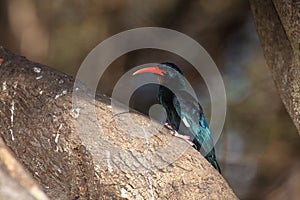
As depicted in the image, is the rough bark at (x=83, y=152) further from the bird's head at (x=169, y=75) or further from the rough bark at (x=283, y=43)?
the bird's head at (x=169, y=75)

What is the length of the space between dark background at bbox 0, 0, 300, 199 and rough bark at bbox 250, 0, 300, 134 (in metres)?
5.01

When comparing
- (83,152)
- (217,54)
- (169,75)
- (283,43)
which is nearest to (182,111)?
(169,75)

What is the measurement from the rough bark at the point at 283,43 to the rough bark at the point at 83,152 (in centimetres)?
115

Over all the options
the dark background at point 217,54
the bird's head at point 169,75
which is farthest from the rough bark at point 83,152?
the dark background at point 217,54

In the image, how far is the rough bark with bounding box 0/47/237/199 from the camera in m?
4.22

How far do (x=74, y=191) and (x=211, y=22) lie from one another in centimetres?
698

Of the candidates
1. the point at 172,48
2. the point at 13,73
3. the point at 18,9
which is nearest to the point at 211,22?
the point at 172,48

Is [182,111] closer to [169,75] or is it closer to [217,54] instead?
[169,75]

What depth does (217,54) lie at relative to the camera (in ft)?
36.7

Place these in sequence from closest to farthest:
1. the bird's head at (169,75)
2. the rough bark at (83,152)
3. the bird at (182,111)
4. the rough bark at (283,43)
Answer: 1. the rough bark at (83,152)
2. the rough bark at (283,43)
3. the bird at (182,111)
4. the bird's head at (169,75)

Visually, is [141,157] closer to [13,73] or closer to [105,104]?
[105,104]

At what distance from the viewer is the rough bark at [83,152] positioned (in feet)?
13.9

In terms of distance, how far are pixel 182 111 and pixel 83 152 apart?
1.72 meters

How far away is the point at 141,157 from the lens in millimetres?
4254
